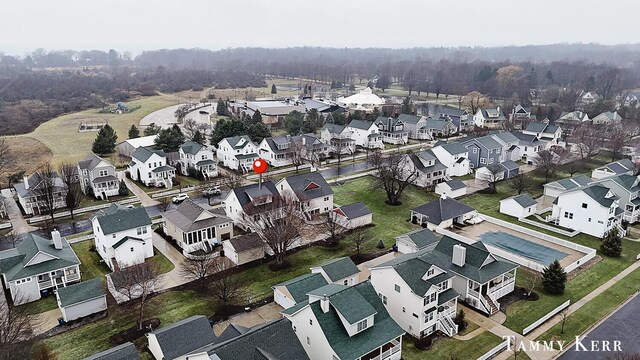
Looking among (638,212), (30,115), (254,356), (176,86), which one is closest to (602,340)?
(254,356)

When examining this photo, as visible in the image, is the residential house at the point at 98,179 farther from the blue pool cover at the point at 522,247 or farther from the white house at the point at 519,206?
the white house at the point at 519,206

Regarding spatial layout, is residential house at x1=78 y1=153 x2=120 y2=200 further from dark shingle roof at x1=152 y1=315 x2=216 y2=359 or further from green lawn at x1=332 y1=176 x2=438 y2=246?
dark shingle roof at x1=152 y1=315 x2=216 y2=359

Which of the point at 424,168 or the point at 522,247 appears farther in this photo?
the point at 424,168

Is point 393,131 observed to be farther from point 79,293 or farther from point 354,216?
point 79,293

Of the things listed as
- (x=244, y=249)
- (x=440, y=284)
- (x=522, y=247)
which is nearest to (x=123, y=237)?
(x=244, y=249)

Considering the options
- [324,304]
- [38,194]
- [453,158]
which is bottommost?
[453,158]

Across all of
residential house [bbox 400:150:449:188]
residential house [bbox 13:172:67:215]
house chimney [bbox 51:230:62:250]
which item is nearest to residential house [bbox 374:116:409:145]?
residential house [bbox 400:150:449:188]
